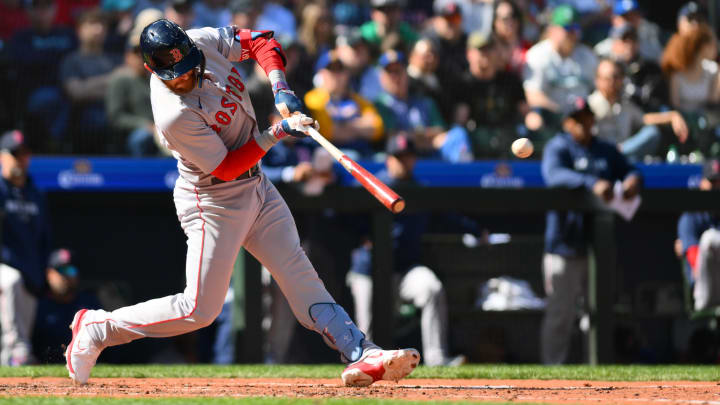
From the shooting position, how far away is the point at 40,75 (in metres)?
8.39

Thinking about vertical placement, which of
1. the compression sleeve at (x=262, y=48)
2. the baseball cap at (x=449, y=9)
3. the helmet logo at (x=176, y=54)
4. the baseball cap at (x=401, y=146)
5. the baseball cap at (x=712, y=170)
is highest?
the baseball cap at (x=449, y=9)

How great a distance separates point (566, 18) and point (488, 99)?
114 centimetres

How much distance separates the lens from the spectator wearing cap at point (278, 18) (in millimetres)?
9336

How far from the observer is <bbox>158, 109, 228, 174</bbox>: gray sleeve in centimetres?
428

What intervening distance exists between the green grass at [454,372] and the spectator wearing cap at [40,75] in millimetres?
2545

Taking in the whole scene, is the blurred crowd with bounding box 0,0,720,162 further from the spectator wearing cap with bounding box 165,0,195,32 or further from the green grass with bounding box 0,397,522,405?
the green grass with bounding box 0,397,522,405

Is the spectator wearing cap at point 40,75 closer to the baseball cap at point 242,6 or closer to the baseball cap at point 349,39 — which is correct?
the baseball cap at point 242,6

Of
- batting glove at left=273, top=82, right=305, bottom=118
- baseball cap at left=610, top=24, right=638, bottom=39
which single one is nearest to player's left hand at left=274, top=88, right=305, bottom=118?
batting glove at left=273, top=82, right=305, bottom=118

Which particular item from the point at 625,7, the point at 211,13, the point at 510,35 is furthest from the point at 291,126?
the point at 625,7

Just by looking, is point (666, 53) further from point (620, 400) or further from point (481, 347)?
point (620, 400)

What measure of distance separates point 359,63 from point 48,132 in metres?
2.50

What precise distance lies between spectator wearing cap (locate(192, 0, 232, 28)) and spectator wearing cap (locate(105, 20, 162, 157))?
1068 millimetres

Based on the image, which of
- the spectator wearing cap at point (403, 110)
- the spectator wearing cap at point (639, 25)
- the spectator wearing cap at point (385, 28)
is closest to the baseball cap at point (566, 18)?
the spectator wearing cap at point (639, 25)

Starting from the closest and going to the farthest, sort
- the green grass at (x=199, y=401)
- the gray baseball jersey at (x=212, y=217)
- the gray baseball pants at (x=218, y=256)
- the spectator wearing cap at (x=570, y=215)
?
the green grass at (x=199, y=401) < the gray baseball jersey at (x=212, y=217) < the gray baseball pants at (x=218, y=256) < the spectator wearing cap at (x=570, y=215)
